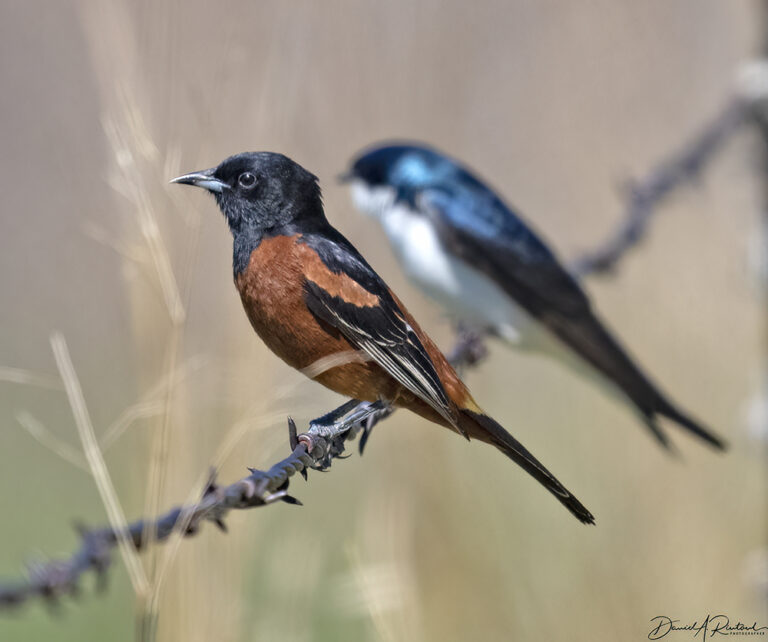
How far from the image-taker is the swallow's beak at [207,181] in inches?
89.5

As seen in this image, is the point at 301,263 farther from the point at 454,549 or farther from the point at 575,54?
the point at 575,54

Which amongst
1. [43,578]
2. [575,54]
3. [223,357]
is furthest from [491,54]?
[43,578]

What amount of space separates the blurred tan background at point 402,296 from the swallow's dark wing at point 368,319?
0.23 meters

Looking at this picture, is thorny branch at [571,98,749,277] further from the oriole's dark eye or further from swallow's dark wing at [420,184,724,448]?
the oriole's dark eye

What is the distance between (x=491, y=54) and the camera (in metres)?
6.00

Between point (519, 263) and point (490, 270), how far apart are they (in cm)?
13

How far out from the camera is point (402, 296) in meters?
4.55

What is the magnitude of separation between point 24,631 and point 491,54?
14.0 ft

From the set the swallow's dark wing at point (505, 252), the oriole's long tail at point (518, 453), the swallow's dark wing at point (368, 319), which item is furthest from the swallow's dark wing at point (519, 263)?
the swallow's dark wing at point (368, 319)

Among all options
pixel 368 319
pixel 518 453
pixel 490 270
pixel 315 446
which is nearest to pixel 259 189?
pixel 368 319

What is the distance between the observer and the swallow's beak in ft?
7.46

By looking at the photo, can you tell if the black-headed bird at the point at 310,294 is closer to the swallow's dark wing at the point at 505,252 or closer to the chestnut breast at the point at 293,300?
the chestnut breast at the point at 293,300

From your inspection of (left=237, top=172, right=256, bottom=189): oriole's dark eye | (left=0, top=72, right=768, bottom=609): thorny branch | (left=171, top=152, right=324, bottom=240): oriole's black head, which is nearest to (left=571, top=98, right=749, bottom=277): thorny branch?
(left=0, top=72, right=768, bottom=609): thorny branch

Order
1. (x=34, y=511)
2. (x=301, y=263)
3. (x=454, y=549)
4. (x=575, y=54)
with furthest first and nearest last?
(x=575, y=54)
(x=34, y=511)
(x=454, y=549)
(x=301, y=263)
